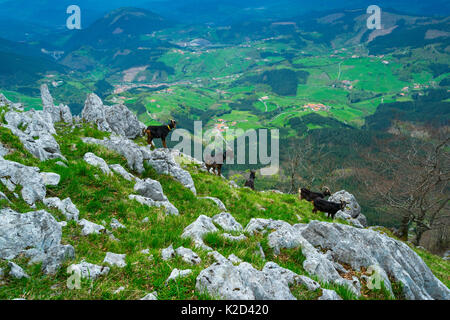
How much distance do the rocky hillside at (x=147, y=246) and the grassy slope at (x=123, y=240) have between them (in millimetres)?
35

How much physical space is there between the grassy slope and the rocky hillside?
3 centimetres

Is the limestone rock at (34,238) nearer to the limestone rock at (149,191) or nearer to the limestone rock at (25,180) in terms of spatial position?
the limestone rock at (25,180)

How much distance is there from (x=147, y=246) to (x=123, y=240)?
0.99 metres

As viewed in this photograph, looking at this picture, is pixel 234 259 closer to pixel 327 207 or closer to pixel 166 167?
pixel 166 167

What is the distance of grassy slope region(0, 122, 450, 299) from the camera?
5160mm

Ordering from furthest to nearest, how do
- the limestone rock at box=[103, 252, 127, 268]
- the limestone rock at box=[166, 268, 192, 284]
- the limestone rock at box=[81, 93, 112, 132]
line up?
the limestone rock at box=[81, 93, 112, 132] < the limestone rock at box=[103, 252, 127, 268] < the limestone rock at box=[166, 268, 192, 284]

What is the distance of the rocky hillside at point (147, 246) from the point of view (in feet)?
17.7

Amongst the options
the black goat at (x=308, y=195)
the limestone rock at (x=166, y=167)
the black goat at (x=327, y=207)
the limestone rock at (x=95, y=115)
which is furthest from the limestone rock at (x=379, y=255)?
the limestone rock at (x=95, y=115)

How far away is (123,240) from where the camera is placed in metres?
8.07

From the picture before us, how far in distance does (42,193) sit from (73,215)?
5.45 feet

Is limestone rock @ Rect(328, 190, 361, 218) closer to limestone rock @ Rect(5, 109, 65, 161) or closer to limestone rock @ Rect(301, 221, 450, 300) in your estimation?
limestone rock @ Rect(301, 221, 450, 300)

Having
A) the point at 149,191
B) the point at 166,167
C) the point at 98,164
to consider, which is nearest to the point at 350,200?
→ the point at 166,167

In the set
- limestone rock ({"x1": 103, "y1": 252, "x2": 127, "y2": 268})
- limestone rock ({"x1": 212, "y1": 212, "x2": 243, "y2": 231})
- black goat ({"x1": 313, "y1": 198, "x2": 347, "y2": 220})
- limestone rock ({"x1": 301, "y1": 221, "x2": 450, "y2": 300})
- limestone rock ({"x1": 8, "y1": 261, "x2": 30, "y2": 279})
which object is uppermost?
limestone rock ({"x1": 8, "y1": 261, "x2": 30, "y2": 279})

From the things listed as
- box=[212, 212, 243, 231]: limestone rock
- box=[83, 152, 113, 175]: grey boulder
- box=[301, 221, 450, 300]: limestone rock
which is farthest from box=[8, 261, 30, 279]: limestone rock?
box=[301, 221, 450, 300]: limestone rock
